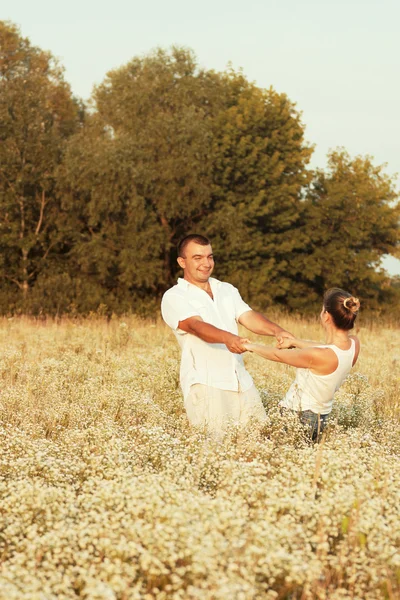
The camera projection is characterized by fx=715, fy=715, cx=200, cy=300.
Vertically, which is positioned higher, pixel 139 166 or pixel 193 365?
pixel 139 166

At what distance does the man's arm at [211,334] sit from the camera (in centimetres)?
607

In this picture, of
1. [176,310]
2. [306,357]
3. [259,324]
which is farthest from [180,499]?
[259,324]

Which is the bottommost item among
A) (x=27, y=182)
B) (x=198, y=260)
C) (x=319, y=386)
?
(x=319, y=386)

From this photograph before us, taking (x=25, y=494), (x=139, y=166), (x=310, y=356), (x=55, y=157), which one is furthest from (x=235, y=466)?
(x=55, y=157)

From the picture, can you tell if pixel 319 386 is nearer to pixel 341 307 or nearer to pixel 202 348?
pixel 341 307

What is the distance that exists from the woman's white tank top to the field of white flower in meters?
0.31

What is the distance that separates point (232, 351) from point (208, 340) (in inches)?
10.9

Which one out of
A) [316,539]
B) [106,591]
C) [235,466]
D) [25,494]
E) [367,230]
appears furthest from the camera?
[367,230]

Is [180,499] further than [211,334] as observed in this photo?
No

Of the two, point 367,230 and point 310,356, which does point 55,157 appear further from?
point 310,356

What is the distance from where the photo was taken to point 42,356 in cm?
1106

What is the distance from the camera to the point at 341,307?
6219 millimetres

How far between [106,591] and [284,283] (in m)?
35.3

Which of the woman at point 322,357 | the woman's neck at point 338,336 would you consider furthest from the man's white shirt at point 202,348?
the woman's neck at point 338,336
